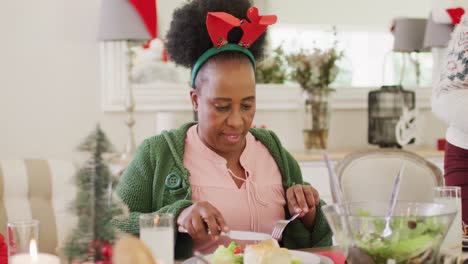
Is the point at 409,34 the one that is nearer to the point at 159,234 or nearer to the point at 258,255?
the point at 258,255

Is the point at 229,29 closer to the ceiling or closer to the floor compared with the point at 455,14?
closer to the floor

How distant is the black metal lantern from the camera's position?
3576mm

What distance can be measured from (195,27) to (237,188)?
16.6 inches

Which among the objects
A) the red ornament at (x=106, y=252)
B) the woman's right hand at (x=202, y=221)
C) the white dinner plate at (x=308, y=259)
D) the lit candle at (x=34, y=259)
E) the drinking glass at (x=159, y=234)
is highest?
the red ornament at (x=106, y=252)

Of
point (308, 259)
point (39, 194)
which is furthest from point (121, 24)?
point (308, 259)

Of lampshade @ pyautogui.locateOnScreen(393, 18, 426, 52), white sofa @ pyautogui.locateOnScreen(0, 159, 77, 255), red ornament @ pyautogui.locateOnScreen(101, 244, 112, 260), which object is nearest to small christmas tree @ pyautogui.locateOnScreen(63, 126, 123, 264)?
red ornament @ pyautogui.locateOnScreen(101, 244, 112, 260)

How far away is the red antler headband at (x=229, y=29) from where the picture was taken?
5.41ft

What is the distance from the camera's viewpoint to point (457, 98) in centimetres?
217

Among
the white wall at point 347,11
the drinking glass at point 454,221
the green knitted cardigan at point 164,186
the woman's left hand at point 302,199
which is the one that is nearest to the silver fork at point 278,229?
the woman's left hand at point 302,199

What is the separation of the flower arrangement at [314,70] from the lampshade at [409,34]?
490 millimetres

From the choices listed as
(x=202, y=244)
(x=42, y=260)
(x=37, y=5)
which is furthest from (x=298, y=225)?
(x=37, y=5)

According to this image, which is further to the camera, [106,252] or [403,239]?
[403,239]

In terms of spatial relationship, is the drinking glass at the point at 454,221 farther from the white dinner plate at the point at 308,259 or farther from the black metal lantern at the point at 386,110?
the black metal lantern at the point at 386,110

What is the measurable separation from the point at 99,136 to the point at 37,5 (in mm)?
2579
